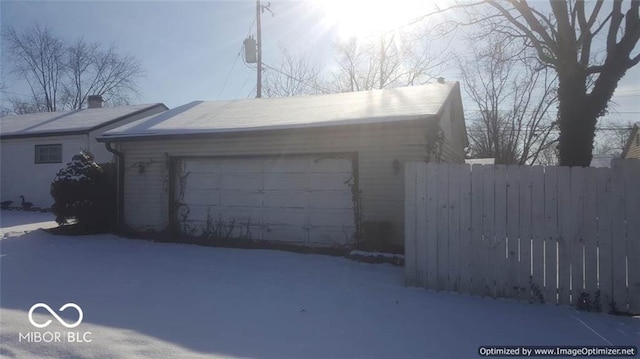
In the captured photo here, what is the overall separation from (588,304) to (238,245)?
6929 millimetres

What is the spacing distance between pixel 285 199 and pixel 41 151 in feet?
46.7

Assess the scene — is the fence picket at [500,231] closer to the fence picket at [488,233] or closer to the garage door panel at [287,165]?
the fence picket at [488,233]

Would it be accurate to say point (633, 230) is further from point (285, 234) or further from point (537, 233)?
point (285, 234)

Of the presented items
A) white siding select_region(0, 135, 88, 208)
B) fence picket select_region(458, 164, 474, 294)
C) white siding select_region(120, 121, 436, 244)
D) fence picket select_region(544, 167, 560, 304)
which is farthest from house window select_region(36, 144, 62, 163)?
fence picket select_region(544, 167, 560, 304)

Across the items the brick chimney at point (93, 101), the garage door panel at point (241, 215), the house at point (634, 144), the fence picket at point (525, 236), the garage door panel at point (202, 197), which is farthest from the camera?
the house at point (634, 144)

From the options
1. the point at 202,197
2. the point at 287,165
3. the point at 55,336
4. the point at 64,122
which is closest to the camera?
the point at 55,336

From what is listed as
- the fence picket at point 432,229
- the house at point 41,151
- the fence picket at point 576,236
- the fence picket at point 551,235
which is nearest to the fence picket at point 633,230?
the fence picket at point 576,236

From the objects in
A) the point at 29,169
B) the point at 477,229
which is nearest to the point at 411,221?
the point at 477,229

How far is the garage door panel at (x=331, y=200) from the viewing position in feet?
31.4

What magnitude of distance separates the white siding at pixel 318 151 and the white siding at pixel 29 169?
27.4 feet

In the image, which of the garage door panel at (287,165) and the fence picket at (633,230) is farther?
the garage door panel at (287,165)

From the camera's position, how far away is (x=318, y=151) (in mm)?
9734

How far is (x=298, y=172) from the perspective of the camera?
9.95m

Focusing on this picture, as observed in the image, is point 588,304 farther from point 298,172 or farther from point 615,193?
point 298,172
